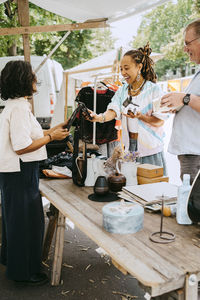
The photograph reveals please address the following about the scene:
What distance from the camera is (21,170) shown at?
2225mm

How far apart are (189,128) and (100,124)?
2.14 m

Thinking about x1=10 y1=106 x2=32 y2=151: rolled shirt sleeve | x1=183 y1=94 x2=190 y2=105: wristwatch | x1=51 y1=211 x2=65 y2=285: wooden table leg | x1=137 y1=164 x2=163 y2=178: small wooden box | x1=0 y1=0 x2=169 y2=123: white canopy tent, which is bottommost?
x1=51 y1=211 x2=65 y2=285: wooden table leg

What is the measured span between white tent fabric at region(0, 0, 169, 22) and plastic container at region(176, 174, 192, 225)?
2.61 m

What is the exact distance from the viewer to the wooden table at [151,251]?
3.60 feet

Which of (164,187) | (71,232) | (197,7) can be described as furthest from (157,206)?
(197,7)

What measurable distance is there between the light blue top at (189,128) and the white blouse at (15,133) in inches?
38.7

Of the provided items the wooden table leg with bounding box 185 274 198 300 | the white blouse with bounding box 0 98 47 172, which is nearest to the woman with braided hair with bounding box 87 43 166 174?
the white blouse with bounding box 0 98 47 172

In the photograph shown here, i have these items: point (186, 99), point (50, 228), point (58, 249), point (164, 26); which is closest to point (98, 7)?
point (186, 99)

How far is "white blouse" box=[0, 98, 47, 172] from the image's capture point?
6.71ft

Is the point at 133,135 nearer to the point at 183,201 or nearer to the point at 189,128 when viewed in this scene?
the point at 189,128

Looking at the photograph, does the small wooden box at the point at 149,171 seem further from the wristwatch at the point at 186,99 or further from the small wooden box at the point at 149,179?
the wristwatch at the point at 186,99

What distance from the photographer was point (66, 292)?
241 centimetres

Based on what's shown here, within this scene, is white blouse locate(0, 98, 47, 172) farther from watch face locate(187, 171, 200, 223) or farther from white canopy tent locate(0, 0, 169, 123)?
white canopy tent locate(0, 0, 169, 123)

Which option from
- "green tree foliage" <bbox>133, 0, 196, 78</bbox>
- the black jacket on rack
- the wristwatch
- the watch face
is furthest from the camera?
"green tree foliage" <bbox>133, 0, 196, 78</bbox>
